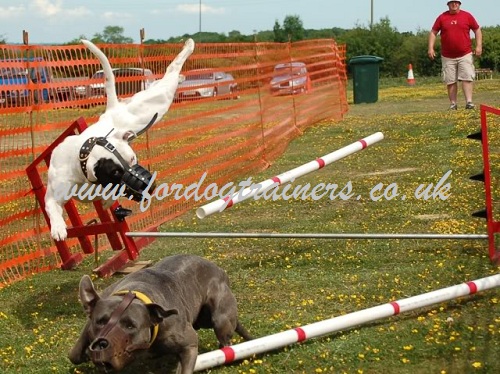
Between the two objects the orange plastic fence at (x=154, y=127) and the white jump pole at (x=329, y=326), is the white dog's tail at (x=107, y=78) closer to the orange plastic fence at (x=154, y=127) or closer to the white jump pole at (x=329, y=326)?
the orange plastic fence at (x=154, y=127)

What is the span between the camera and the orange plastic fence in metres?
7.17

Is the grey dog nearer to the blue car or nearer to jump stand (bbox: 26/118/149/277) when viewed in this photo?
jump stand (bbox: 26/118/149/277)

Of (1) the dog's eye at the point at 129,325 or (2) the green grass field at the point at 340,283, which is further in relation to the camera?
(2) the green grass field at the point at 340,283

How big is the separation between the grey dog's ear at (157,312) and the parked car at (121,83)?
4.23 m

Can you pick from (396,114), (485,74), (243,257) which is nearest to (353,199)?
(243,257)

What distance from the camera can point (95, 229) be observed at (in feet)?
20.9

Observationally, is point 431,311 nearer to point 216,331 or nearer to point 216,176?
point 216,331

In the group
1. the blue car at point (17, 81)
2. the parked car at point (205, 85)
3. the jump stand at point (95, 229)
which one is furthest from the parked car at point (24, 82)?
the parked car at point (205, 85)

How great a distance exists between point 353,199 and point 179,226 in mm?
2054

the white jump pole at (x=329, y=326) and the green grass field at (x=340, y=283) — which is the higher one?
the white jump pole at (x=329, y=326)

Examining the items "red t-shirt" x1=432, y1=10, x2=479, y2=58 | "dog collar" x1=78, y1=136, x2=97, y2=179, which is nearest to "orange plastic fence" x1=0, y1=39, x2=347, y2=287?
"dog collar" x1=78, y1=136, x2=97, y2=179

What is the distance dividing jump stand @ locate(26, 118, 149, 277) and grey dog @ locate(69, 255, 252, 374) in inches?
66.3

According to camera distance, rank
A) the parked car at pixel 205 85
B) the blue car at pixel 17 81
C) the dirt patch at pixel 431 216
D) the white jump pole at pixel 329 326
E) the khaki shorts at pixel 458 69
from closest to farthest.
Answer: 1. the white jump pole at pixel 329 326
2. the blue car at pixel 17 81
3. the dirt patch at pixel 431 216
4. the parked car at pixel 205 85
5. the khaki shorts at pixel 458 69

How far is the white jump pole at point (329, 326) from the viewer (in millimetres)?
4387
